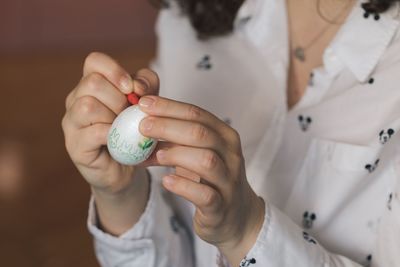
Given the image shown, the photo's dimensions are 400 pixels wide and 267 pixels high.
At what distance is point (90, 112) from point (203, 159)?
159 millimetres

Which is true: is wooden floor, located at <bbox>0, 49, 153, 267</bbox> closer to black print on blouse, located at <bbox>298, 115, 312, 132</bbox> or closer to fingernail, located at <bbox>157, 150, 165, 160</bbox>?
black print on blouse, located at <bbox>298, 115, 312, 132</bbox>

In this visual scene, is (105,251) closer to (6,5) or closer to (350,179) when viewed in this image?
(350,179)

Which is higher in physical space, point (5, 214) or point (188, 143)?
point (188, 143)

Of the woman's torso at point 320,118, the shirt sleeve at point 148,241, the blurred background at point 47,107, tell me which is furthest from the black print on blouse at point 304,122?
the blurred background at point 47,107

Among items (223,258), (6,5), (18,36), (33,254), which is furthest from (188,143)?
(6,5)

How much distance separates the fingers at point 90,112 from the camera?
2.25 feet

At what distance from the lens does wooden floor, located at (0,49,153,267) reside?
1578 mm

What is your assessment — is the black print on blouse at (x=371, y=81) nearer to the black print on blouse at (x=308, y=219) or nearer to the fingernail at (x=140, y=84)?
the black print on blouse at (x=308, y=219)

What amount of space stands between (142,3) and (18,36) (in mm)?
468

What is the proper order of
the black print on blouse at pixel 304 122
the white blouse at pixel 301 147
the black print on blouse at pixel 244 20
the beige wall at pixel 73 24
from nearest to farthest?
the white blouse at pixel 301 147, the black print on blouse at pixel 304 122, the black print on blouse at pixel 244 20, the beige wall at pixel 73 24

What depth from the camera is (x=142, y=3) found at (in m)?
2.31

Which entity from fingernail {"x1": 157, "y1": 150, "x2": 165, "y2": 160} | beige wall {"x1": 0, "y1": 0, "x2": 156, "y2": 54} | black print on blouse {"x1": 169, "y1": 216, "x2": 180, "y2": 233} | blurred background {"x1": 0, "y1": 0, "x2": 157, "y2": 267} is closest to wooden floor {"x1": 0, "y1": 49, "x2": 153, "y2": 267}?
blurred background {"x1": 0, "y1": 0, "x2": 157, "y2": 267}

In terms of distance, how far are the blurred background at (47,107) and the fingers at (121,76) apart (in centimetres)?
95

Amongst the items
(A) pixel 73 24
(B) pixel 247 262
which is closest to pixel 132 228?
(B) pixel 247 262
